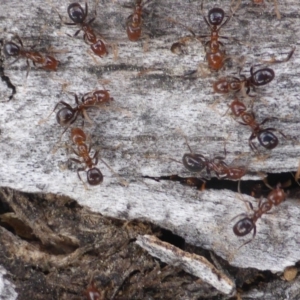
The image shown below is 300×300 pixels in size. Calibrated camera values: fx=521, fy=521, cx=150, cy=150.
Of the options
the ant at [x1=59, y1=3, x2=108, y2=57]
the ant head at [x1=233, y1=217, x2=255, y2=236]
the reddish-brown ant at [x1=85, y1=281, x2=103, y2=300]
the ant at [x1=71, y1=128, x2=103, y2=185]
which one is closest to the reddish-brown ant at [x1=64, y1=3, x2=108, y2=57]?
the ant at [x1=59, y1=3, x2=108, y2=57]

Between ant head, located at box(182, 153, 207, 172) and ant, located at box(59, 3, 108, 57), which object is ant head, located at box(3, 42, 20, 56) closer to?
ant, located at box(59, 3, 108, 57)

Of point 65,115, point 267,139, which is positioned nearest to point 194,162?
point 267,139

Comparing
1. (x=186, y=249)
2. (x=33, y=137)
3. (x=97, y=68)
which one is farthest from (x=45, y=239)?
(x=97, y=68)

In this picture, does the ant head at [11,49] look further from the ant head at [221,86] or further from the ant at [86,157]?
the ant head at [221,86]

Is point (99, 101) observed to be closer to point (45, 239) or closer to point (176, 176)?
point (176, 176)

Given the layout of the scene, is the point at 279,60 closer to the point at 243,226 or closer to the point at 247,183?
the point at 247,183
